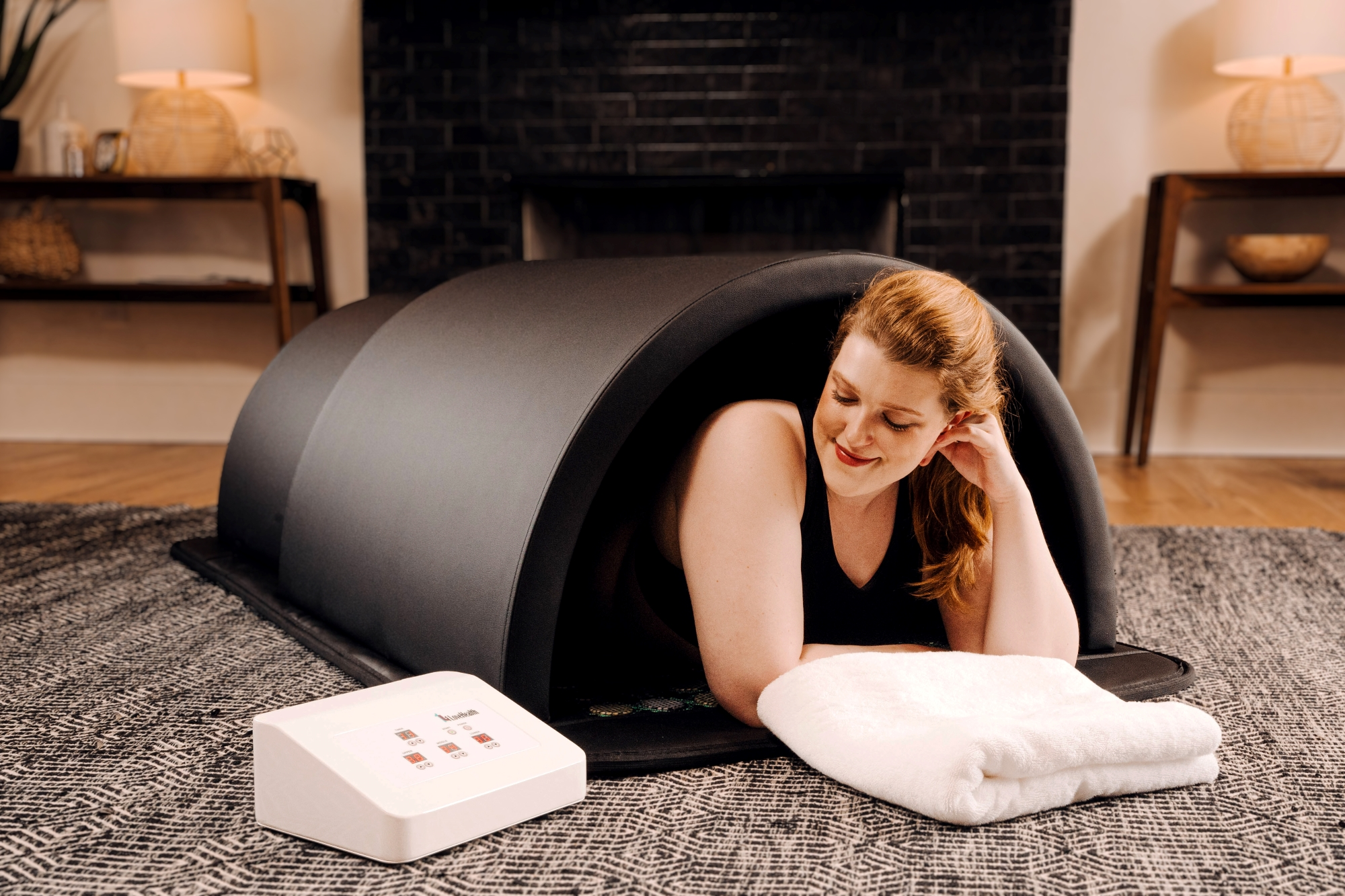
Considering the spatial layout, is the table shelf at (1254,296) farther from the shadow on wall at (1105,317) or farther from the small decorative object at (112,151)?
the small decorative object at (112,151)

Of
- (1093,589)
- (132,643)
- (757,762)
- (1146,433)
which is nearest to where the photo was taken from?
(757,762)

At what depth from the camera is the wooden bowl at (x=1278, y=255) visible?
3.24 meters

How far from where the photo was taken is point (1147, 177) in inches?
142

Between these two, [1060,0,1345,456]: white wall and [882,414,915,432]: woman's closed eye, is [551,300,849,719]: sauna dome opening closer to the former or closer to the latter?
[882,414,915,432]: woman's closed eye

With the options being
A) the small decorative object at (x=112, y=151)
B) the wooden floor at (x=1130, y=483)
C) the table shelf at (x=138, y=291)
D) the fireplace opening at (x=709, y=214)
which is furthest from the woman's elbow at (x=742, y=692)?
the small decorative object at (x=112, y=151)

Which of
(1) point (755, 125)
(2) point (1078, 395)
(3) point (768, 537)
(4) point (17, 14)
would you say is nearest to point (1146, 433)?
(2) point (1078, 395)

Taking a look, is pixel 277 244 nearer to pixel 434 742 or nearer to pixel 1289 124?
pixel 434 742

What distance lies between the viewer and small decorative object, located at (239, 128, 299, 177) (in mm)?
3777

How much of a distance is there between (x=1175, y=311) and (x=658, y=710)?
2991 millimetres

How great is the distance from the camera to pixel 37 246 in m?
3.66

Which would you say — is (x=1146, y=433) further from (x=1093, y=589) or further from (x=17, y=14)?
(x=17, y=14)

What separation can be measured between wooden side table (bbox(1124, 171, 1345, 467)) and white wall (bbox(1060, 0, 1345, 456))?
249 millimetres

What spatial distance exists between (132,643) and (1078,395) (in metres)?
2.99

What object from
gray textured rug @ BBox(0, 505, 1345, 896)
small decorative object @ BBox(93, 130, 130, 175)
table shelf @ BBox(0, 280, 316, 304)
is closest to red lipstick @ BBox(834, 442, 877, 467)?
gray textured rug @ BBox(0, 505, 1345, 896)
